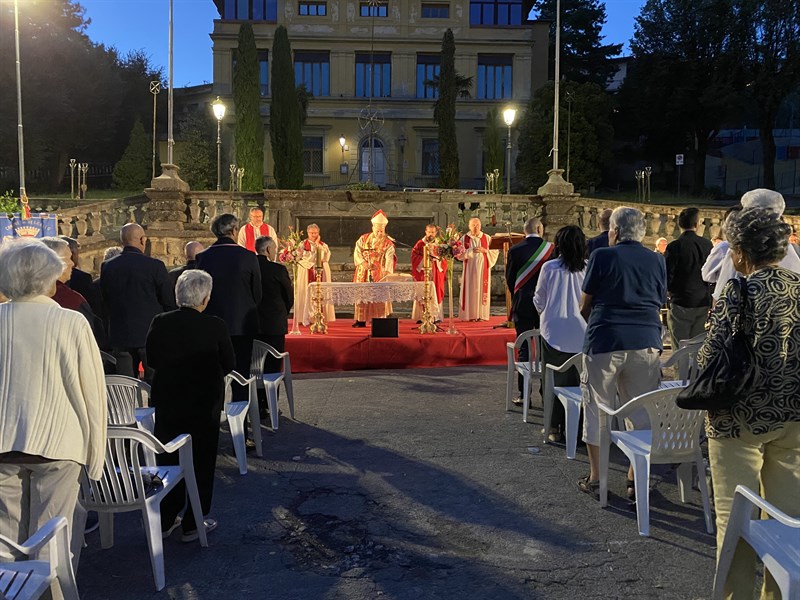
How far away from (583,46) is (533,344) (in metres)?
40.4

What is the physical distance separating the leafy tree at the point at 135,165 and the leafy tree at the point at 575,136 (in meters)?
18.6

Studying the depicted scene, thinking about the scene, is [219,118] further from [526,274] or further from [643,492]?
[643,492]

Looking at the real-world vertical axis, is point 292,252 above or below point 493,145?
below

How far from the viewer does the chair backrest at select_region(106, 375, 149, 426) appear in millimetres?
5422

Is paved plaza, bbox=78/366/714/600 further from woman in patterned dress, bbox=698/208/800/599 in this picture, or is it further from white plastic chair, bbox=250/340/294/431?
woman in patterned dress, bbox=698/208/800/599

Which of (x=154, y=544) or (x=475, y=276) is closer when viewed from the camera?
(x=154, y=544)

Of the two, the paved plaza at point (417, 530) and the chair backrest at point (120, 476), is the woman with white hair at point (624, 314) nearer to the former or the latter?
the paved plaza at point (417, 530)

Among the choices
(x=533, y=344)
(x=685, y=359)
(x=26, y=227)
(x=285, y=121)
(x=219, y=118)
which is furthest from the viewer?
(x=285, y=121)

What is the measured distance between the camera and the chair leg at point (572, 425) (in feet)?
19.7

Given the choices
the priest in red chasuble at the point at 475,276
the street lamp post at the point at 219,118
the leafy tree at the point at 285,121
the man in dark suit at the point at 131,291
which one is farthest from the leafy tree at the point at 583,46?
the man in dark suit at the point at 131,291

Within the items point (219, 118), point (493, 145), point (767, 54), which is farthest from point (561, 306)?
point (767, 54)

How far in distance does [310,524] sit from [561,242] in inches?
119

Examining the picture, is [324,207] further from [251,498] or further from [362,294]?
[251,498]

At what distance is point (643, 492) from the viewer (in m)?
4.57
